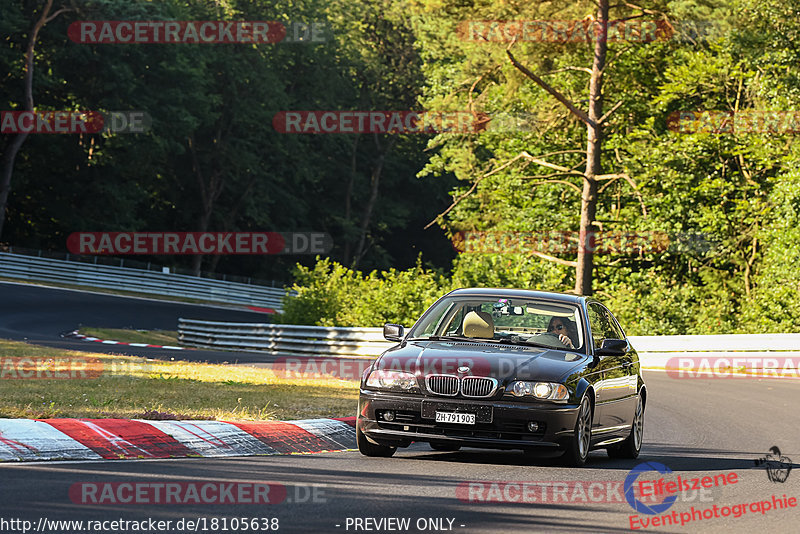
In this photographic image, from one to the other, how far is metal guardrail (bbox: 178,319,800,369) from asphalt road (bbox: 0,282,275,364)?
1.29 meters

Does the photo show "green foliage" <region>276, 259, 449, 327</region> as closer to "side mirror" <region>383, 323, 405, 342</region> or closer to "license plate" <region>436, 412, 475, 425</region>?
"side mirror" <region>383, 323, 405, 342</region>

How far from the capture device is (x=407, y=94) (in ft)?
265

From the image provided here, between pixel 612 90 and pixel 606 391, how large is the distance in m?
31.0

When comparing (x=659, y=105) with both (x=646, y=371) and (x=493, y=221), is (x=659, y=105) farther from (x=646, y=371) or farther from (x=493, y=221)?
(x=646, y=371)

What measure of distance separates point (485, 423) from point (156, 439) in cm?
282

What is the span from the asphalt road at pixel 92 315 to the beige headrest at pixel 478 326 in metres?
16.6

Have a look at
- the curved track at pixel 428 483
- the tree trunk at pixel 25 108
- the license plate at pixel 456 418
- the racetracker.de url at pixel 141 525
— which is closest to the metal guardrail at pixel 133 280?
the tree trunk at pixel 25 108

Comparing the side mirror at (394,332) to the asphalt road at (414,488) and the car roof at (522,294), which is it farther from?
the asphalt road at (414,488)

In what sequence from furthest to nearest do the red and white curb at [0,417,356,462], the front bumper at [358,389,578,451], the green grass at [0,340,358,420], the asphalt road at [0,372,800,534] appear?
the green grass at [0,340,358,420]
the front bumper at [358,389,578,451]
the red and white curb at [0,417,356,462]
the asphalt road at [0,372,800,534]

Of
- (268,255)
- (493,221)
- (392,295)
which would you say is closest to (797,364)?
(392,295)

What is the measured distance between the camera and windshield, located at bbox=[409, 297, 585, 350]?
458 inches

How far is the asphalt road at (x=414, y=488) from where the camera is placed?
7383 mm

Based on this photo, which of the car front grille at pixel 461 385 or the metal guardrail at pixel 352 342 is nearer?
the car front grille at pixel 461 385

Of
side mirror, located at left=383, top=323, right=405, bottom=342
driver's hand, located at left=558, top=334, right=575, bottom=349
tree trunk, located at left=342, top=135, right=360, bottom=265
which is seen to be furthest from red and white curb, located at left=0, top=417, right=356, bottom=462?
tree trunk, located at left=342, top=135, right=360, bottom=265
